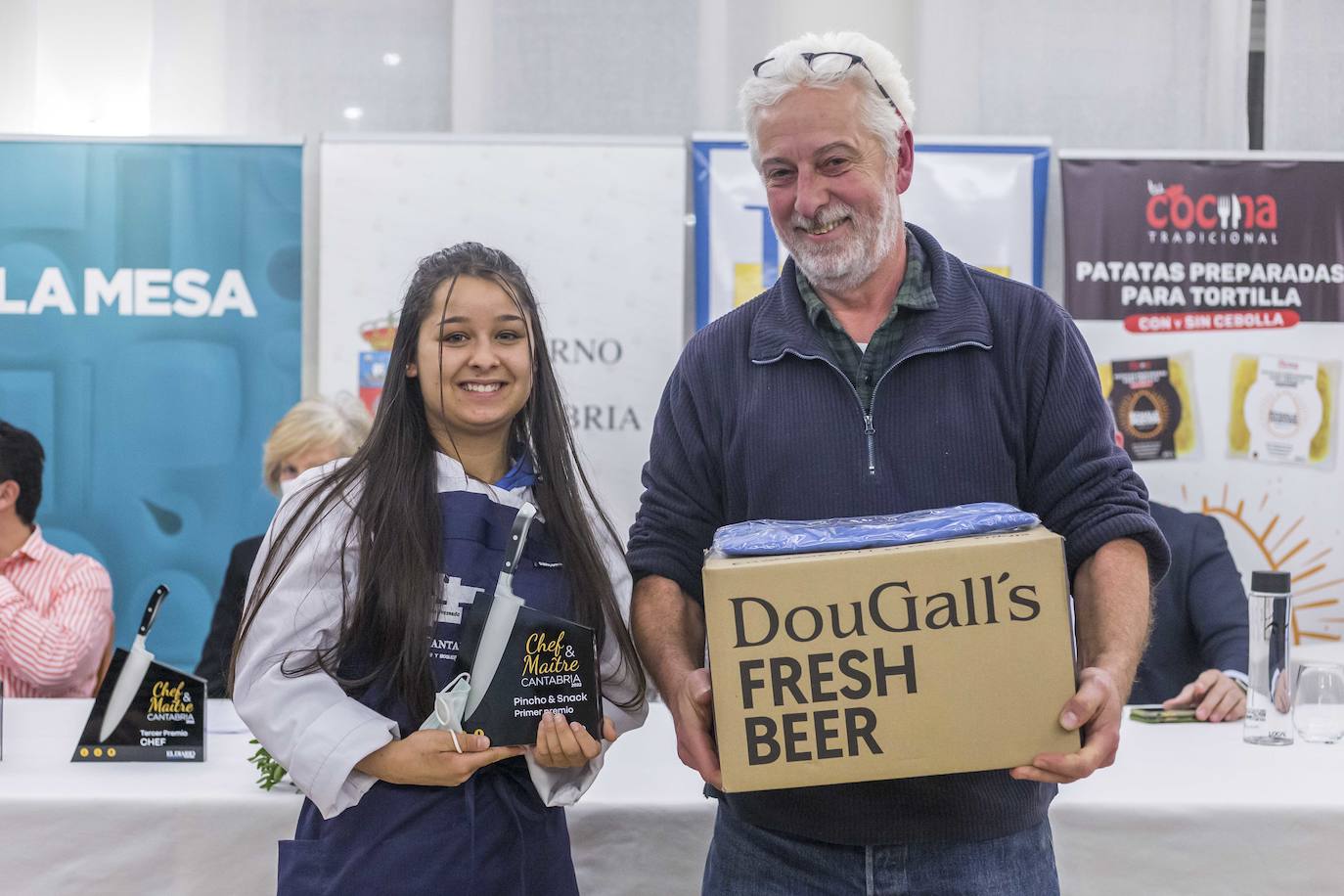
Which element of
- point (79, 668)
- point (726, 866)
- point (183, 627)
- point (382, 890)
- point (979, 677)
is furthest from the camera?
point (183, 627)

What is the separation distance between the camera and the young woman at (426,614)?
131 cm

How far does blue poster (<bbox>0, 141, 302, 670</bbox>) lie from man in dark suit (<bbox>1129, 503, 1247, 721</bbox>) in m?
2.65

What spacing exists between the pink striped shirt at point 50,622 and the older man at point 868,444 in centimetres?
193

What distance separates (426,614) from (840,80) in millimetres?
731

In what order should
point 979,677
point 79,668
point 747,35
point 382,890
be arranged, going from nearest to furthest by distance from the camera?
point 979,677, point 382,890, point 79,668, point 747,35

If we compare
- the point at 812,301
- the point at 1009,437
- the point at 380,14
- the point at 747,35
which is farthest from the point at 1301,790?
the point at 380,14

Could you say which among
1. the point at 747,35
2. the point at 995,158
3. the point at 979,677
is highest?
the point at 747,35

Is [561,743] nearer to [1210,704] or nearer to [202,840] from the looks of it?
[202,840]

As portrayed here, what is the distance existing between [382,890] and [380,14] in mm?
3819

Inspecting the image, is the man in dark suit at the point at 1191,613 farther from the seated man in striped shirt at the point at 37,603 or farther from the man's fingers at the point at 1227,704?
the seated man in striped shirt at the point at 37,603

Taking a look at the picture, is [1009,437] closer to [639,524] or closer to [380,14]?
[639,524]

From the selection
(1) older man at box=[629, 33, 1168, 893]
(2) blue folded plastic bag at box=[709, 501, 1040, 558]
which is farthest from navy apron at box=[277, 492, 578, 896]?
(2) blue folded plastic bag at box=[709, 501, 1040, 558]

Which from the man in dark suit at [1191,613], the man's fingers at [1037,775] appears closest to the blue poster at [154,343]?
the man in dark suit at [1191,613]

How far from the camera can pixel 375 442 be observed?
148 cm
